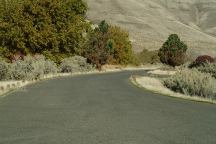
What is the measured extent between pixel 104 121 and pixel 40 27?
44613 mm

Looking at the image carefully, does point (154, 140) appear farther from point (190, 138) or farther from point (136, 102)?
point (136, 102)

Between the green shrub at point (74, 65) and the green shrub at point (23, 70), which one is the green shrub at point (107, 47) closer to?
the green shrub at point (74, 65)

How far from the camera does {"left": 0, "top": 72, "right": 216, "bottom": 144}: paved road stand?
12688 millimetres

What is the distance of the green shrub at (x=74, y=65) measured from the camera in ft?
219

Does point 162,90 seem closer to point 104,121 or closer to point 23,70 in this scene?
point 23,70

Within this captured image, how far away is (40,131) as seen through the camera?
13.8m

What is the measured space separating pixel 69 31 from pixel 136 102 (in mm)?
38617

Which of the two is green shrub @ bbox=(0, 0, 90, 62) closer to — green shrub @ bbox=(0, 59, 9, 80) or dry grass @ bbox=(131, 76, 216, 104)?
green shrub @ bbox=(0, 59, 9, 80)

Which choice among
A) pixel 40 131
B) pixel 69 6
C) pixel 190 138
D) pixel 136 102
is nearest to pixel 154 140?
pixel 190 138

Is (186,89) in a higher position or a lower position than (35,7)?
lower

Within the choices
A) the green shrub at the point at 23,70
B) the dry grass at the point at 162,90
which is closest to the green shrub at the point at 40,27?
the green shrub at the point at 23,70

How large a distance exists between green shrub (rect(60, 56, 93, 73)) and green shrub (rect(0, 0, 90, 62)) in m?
4.07

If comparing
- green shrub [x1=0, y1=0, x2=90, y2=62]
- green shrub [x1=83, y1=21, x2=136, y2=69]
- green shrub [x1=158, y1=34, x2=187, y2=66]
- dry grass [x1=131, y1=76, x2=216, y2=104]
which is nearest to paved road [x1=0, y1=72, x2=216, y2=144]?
dry grass [x1=131, y1=76, x2=216, y2=104]

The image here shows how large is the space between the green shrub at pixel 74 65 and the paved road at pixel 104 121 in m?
43.1
